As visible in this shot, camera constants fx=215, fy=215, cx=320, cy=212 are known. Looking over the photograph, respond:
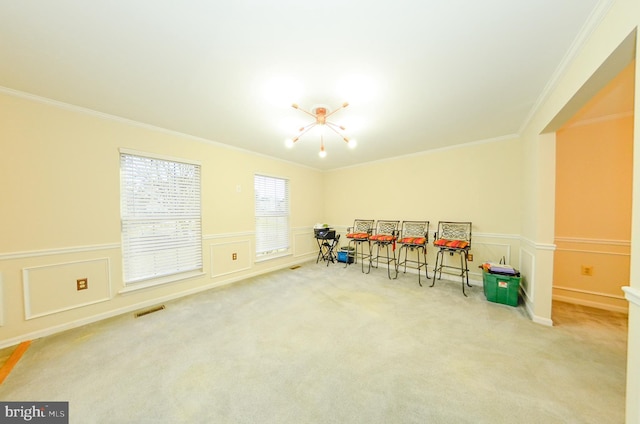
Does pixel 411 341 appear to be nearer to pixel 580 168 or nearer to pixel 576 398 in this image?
pixel 576 398

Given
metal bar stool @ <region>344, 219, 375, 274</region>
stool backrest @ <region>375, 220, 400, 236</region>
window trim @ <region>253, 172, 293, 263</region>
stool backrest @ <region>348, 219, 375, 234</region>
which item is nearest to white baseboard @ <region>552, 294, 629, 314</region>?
stool backrest @ <region>375, 220, 400, 236</region>

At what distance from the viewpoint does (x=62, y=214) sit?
2.33 metres

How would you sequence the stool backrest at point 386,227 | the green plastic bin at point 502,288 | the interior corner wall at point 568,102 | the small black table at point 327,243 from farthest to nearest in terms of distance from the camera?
the small black table at point 327,243 < the stool backrest at point 386,227 < the green plastic bin at point 502,288 < the interior corner wall at point 568,102

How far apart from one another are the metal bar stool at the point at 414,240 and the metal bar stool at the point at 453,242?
0.22 metres

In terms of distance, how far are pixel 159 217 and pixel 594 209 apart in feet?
19.1

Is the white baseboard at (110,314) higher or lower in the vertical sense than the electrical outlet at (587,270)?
lower

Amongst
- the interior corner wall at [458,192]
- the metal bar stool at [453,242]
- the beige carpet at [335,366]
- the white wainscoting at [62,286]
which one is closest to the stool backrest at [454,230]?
the metal bar stool at [453,242]

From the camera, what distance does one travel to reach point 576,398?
56.4 inches

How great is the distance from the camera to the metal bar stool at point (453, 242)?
3412mm

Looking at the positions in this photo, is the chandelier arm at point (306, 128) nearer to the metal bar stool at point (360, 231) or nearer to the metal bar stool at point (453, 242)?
the metal bar stool at point (360, 231)

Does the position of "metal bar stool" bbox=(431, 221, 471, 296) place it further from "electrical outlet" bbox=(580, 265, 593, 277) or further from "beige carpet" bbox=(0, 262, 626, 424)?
"electrical outlet" bbox=(580, 265, 593, 277)

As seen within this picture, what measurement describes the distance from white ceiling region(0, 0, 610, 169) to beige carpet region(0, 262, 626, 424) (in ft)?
7.97

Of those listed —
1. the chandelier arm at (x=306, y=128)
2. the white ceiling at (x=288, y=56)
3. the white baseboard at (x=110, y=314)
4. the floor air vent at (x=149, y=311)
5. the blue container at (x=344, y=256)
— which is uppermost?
the white ceiling at (x=288, y=56)

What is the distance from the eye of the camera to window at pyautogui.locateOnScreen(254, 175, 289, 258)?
4.37 metres
